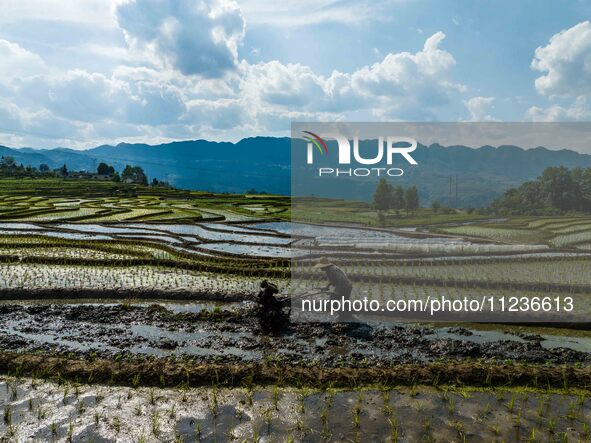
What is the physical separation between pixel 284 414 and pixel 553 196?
32894 mm

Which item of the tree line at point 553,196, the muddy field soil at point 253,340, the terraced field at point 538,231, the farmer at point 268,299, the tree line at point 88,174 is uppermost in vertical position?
the tree line at point 88,174

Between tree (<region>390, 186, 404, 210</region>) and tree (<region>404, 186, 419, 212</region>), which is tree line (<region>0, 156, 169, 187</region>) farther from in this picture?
tree (<region>390, 186, 404, 210</region>)

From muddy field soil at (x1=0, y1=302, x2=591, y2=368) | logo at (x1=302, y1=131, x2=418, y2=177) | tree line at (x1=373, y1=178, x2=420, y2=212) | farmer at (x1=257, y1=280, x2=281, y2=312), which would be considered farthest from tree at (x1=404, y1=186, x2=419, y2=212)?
farmer at (x1=257, y1=280, x2=281, y2=312)

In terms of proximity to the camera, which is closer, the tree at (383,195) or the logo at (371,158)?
the logo at (371,158)

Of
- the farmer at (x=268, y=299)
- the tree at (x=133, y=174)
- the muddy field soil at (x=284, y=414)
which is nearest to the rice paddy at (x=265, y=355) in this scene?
the muddy field soil at (x=284, y=414)

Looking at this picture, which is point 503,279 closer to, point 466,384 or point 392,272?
point 392,272

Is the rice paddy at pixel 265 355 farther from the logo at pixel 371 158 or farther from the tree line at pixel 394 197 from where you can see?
the tree line at pixel 394 197

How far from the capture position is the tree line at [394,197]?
24.5m

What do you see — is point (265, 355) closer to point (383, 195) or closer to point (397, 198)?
point (383, 195)

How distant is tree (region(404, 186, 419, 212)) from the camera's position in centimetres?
2488

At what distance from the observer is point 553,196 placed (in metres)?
32.9

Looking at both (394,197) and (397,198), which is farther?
(397,198)

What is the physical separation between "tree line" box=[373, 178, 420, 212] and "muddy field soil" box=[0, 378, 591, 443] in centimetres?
1767

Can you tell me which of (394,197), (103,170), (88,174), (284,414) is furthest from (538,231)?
(103,170)
